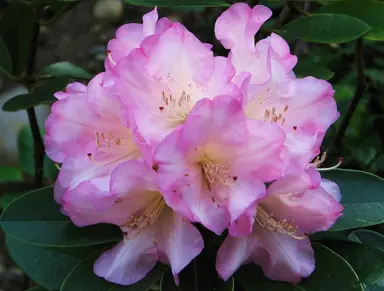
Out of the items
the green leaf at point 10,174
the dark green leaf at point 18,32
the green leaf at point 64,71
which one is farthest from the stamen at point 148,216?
the green leaf at point 10,174

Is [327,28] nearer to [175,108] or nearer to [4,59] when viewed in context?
[175,108]

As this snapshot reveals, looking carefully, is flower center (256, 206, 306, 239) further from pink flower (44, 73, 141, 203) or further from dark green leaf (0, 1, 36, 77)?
dark green leaf (0, 1, 36, 77)

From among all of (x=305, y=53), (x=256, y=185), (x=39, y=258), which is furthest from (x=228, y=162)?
(x=305, y=53)

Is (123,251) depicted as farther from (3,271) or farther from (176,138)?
(3,271)

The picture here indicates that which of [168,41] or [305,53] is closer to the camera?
[168,41]

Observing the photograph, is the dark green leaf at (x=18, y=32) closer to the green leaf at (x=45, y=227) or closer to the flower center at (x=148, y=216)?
the green leaf at (x=45, y=227)

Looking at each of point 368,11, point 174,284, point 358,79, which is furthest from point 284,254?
point 358,79

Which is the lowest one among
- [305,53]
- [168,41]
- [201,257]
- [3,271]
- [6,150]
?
[3,271]
